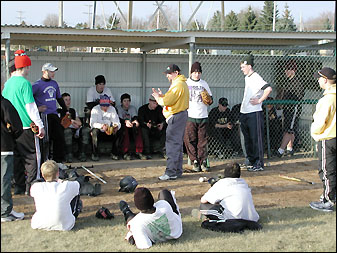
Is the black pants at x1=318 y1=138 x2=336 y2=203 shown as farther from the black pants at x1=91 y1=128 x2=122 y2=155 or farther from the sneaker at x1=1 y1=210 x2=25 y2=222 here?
the black pants at x1=91 y1=128 x2=122 y2=155

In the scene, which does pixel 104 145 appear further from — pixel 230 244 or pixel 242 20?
pixel 242 20

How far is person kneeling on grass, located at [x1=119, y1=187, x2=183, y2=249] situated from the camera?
5.02 metres

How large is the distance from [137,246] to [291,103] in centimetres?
645

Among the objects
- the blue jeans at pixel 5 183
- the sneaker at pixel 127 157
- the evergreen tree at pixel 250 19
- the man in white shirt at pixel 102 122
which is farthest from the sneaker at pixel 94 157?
the evergreen tree at pixel 250 19

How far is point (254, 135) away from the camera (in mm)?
9070

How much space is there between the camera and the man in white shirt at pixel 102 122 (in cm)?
962

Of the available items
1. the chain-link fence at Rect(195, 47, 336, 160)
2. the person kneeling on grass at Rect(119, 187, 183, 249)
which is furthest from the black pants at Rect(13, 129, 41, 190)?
the chain-link fence at Rect(195, 47, 336, 160)

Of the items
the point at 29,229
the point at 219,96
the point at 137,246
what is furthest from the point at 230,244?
the point at 219,96

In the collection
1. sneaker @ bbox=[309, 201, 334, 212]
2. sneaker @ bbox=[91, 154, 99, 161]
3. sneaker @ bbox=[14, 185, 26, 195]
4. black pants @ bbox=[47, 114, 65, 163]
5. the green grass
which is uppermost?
black pants @ bbox=[47, 114, 65, 163]

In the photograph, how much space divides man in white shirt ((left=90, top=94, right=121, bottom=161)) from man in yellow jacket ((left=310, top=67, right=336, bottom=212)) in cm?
454

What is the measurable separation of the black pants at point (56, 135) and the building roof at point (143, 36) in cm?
157

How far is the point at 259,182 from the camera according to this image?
26.9ft

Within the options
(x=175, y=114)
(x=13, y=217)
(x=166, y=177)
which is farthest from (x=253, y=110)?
(x=13, y=217)

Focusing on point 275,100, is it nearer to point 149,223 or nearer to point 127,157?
point 127,157
